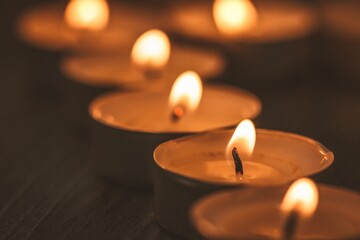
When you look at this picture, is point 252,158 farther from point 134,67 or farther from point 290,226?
point 134,67

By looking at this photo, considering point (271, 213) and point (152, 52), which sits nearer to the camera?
point (271, 213)

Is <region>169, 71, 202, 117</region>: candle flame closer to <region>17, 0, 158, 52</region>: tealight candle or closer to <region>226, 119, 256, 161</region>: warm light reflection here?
<region>226, 119, 256, 161</region>: warm light reflection

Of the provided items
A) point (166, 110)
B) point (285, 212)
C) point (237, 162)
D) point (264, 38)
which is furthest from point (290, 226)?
point (264, 38)

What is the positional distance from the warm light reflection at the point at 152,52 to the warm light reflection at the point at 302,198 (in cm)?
57

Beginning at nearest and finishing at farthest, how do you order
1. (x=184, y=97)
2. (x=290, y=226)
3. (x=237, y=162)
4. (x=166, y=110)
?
(x=290, y=226) → (x=237, y=162) → (x=184, y=97) → (x=166, y=110)

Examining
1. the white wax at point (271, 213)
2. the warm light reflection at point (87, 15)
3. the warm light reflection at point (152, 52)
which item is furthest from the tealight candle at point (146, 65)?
the white wax at point (271, 213)

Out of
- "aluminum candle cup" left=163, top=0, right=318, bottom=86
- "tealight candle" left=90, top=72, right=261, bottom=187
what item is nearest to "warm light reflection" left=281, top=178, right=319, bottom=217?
"tealight candle" left=90, top=72, right=261, bottom=187

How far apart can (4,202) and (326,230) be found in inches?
17.0

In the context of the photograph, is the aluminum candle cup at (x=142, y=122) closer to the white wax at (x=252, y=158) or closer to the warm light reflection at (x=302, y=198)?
the white wax at (x=252, y=158)

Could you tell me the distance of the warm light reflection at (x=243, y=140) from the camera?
40.0 inches

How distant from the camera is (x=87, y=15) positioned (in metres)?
1.67

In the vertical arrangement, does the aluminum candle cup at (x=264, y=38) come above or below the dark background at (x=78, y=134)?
above

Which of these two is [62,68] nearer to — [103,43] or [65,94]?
[65,94]

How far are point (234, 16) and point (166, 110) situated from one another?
0.47 meters
